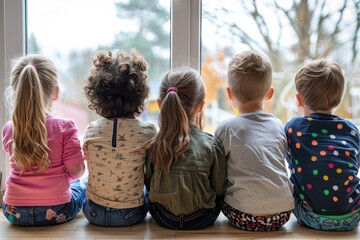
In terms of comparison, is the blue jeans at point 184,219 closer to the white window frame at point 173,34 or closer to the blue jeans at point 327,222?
the blue jeans at point 327,222

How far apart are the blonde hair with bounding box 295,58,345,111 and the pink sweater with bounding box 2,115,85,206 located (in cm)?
92

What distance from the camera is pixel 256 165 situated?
1.76m

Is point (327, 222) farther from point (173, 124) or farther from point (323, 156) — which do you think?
point (173, 124)

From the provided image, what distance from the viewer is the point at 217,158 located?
181 cm

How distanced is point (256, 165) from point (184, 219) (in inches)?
13.4

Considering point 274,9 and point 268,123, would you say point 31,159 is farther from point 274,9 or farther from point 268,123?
point 274,9

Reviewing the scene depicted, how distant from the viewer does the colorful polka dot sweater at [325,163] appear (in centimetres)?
174

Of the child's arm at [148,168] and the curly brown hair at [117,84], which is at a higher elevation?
the curly brown hair at [117,84]

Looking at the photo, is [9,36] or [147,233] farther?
[9,36]

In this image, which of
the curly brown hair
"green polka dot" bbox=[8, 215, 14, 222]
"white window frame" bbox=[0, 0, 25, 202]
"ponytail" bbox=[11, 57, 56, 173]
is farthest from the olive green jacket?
"white window frame" bbox=[0, 0, 25, 202]

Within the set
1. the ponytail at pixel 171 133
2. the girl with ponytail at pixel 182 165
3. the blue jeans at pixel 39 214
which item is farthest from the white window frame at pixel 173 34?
the blue jeans at pixel 39 214

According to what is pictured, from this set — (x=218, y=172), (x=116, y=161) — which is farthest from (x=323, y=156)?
Result: (x=116, y=161)

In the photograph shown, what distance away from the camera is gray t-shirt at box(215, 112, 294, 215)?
174 cm

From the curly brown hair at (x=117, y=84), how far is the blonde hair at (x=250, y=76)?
356 millimetres
